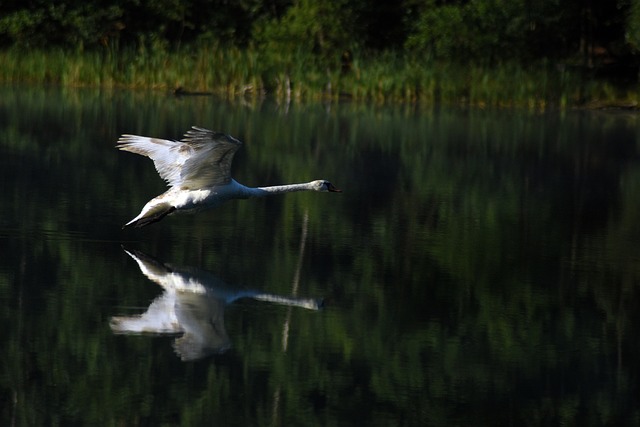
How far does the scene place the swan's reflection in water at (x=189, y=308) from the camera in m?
8.16

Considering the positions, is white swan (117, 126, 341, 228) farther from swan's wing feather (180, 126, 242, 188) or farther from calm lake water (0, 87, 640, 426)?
calm lake water (0, 87, 640, 426)

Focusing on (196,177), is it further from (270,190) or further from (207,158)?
(270,190)

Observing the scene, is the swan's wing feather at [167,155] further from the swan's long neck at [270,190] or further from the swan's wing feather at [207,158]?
the swan's long neck at [270,190]

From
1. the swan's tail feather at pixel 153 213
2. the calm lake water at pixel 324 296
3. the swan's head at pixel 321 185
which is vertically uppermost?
the swan's head at pixel 321 185

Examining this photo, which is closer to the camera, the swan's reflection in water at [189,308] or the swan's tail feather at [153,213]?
the swan's reflection in water at [189,308]

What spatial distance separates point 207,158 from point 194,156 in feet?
0.34

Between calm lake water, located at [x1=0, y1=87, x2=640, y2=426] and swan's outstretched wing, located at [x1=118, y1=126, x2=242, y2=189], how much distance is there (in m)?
0.58

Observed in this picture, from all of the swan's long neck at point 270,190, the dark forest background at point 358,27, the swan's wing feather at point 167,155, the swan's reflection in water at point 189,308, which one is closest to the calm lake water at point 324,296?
the swan's reflection in water at point 189,308

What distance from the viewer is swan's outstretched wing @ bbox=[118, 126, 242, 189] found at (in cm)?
1050

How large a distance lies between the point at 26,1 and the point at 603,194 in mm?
26792

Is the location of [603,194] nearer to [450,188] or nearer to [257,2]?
[450,188]

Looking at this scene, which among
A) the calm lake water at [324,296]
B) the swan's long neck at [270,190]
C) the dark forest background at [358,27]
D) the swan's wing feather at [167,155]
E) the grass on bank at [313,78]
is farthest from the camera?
the dark forest background at [358,27]

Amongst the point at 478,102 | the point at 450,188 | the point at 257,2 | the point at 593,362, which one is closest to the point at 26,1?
the point at 257,2

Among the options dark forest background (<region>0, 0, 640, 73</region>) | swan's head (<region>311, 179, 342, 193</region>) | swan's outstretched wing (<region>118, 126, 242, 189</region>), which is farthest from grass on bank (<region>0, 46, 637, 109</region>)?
swan's outstretched wing (<region>118, 126, 242, 189</region>)
